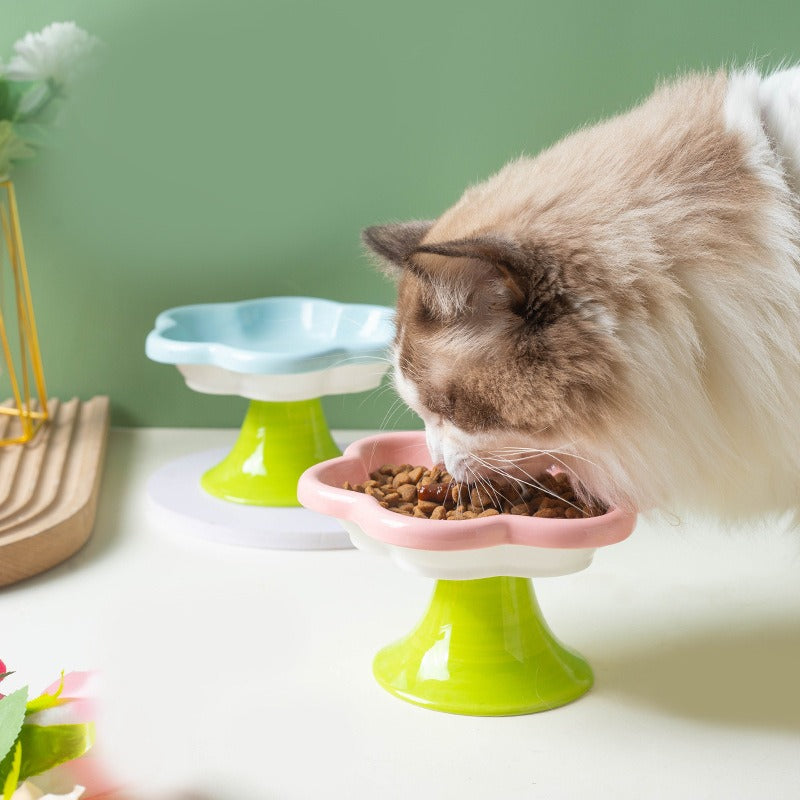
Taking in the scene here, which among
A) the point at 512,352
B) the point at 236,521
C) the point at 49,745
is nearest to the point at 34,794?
the point at 49,745

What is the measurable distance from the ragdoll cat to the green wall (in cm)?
74

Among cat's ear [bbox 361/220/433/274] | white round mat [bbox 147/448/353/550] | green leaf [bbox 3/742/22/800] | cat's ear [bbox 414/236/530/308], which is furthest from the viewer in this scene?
white round mat [bbox 147/448/353/550]

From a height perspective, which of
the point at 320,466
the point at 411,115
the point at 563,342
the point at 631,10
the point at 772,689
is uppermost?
the point at 631,10

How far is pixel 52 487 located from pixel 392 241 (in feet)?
2.16

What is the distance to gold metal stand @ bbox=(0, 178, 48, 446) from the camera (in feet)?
5.74

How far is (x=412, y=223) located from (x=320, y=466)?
0.98ft

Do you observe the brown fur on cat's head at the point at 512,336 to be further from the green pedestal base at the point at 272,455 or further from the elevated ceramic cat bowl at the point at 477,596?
the green pedestal base at the point at 272,455

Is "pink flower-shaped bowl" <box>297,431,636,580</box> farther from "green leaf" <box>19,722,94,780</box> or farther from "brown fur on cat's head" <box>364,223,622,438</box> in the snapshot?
"green leaf" <box>19,722,94,780</box>

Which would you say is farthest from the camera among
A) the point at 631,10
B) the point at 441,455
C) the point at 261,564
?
the point at 631,10

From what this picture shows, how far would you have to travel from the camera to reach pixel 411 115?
1786 mm

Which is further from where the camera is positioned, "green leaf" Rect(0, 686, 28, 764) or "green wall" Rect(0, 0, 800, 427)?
"green wall" Rect(0, 0, 800, 427)

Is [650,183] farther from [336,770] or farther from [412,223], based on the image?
[336,770]

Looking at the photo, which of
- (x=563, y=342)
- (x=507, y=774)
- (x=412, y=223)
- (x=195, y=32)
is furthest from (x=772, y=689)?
(x=195, y=32)

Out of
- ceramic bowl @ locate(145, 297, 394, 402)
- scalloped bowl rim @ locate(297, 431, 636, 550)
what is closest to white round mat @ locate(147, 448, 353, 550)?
ceramic bowl @ locate(145, 297, 394, 402)
